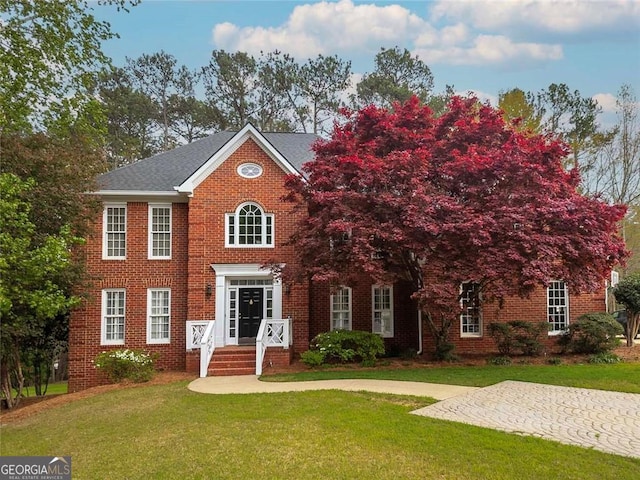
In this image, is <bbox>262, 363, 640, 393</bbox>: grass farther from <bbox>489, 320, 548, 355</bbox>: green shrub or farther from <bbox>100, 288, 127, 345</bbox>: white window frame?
<bbox>100, 288, 127, 345</bbox>: white window frame

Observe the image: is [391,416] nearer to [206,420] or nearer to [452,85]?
[206,420]

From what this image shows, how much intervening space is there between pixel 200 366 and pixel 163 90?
26.9m

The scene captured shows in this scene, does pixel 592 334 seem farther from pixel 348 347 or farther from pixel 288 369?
pixel 288 369

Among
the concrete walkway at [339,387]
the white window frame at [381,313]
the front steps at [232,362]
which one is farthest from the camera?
the white window frame at [381,313]

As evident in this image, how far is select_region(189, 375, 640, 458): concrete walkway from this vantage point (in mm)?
6500

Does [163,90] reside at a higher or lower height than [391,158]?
higher

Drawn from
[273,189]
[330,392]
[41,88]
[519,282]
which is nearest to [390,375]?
[330,392]

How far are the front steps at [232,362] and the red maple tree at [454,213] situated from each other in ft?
10.7

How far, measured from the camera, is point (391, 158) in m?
11.4

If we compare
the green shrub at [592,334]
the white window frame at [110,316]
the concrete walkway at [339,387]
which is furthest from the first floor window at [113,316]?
the green shrub at [592,334]

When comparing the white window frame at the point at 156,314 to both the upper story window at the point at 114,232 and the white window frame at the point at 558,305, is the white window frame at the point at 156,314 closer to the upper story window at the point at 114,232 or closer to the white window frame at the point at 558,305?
the upper story window at the point at 114,232

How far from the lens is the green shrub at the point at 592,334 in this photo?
1450 cm

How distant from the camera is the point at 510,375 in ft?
37.3

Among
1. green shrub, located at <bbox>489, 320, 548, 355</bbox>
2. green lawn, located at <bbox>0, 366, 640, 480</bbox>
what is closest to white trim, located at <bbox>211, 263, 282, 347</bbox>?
green lawn, located at <bbox>0, 366, 640, 480</bbox>
